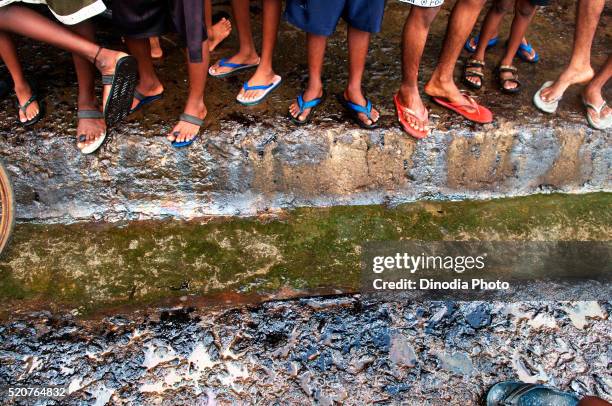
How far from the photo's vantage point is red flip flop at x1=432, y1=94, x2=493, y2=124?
10.7ft

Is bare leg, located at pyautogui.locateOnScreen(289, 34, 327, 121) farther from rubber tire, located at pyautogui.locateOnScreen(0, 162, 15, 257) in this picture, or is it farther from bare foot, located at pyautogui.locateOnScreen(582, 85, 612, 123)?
bare foot, located at pyautogui.locateOnScreen(582, 85, 612, 123)

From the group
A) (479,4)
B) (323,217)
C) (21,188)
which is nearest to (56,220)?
(21,188)

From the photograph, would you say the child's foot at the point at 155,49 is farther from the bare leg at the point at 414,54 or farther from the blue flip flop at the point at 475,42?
the blue flip flop at the point at 475,42

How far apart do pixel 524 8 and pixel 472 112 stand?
2.56 feet

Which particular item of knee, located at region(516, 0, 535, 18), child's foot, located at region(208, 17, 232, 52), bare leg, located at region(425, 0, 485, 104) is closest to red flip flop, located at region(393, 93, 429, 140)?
bare leg, located at region(425, 0, 485, 104)

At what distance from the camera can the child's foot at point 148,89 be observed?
10.6ft

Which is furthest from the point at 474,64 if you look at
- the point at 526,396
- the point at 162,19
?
the point at 526,396

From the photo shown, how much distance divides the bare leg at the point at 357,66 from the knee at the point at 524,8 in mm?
1091

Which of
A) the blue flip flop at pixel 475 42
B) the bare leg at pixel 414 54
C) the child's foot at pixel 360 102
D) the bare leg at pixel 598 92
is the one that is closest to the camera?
the bare leg at pixel 414 54

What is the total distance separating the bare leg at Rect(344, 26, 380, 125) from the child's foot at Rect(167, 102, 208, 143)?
37.2 inches

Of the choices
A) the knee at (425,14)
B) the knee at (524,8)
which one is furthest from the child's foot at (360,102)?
the knee at (524,8)

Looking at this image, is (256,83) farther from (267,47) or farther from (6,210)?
(6,210)

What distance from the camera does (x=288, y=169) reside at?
10.7ft

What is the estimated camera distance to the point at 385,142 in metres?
3.24
